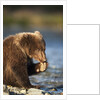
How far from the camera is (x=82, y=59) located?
25.0 ft

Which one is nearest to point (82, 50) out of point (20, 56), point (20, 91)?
point (20, 56)

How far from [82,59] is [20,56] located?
48.0 inches

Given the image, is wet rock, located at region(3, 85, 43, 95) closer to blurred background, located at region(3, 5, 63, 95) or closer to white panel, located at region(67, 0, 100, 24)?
blurred background, located at region(3, 5, 63, 95)

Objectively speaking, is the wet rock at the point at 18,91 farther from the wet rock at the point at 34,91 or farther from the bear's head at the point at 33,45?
the bear's head at the point at 33,45

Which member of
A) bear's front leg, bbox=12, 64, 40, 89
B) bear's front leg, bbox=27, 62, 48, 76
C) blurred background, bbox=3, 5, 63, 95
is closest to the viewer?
bear's front leg, bbox=12, 64, 40, 89

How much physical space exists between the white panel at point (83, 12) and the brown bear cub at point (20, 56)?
32.5 inches

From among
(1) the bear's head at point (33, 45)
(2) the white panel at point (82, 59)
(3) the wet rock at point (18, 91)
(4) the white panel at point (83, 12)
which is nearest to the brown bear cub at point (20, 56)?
(1) the bear's head at point (33, 45)

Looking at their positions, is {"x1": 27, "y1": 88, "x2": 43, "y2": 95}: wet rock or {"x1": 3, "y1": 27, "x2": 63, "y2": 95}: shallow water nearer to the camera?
{"x1": 27, "y1": 88, "x2": 43, "y2": 95}: wet rock

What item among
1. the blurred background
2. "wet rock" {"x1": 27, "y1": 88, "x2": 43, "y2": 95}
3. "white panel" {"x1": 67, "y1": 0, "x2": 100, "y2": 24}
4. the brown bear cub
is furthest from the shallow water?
"white panel" {"x1": 67, "y1": 0, "x2": 100, "y2": 24}

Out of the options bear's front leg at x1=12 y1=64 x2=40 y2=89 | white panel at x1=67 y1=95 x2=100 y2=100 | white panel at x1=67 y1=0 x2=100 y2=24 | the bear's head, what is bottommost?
white panel at x1=67 y1=95 x2=100 y2=100

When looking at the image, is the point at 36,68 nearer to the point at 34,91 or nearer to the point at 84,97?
the point at 34,91

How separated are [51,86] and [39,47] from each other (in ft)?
3.76

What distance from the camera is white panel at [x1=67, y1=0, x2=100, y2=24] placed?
25.0 ft
